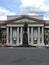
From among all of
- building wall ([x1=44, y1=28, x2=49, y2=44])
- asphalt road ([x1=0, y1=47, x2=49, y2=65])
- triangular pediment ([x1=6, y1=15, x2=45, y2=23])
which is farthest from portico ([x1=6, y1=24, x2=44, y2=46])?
asphalt road ([x1=0, y1=47, x2=49, y2=65])

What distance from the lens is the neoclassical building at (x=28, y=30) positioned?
14562cm

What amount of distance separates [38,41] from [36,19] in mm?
11184

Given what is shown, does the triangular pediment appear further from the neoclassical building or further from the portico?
the portico

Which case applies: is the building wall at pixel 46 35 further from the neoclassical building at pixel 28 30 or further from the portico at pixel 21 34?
the portico at pixel 21 34

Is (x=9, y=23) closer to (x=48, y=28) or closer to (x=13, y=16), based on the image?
(x=13, y=16)

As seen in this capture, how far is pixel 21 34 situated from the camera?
148 meters

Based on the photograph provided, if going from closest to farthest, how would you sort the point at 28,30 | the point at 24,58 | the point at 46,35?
the point at 24,58, the point at 28,30, the point at 46,35

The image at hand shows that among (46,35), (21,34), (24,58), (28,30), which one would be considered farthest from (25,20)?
(24,58)

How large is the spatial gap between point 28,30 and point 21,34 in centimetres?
415

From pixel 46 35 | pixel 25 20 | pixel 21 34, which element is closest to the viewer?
pixel 25 20

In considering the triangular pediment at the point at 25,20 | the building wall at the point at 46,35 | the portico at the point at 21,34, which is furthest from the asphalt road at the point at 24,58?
→ the building wall at the point at 46,35

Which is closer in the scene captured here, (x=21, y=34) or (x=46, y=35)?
(x=21, y=34)

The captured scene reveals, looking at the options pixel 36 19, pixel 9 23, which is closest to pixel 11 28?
pixel 9 23

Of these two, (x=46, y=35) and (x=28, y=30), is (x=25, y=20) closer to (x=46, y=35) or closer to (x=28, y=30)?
(x=28, y=30)
